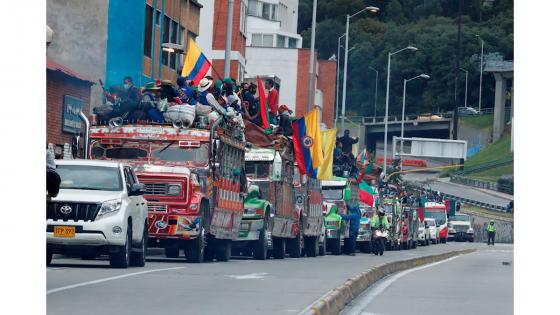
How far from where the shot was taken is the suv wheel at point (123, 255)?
22.6 meters

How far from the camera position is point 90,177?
75.5 ft

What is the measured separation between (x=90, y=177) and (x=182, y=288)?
505cm

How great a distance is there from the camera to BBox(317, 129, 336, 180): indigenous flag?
133 feet

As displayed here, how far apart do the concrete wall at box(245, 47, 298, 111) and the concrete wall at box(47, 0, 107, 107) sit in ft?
190

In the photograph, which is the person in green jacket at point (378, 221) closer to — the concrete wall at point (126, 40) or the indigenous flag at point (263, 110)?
the concrete wall at point (126, 40)

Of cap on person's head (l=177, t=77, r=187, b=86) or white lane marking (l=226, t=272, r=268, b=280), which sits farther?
cap on person's head (l=177, t=77, r=187, b=86)

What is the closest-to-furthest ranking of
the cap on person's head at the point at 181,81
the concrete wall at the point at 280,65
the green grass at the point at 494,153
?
the cap on person's head at the point at 181,81
the concrete wall at the point at 280,65
the green grass at the point at 494,153

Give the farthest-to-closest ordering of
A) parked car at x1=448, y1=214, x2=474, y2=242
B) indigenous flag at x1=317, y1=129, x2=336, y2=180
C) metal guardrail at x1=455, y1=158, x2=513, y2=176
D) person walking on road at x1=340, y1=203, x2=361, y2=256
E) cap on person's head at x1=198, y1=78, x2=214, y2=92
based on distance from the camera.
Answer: metal guardrail at x1=455, y1=158, x2=513, y2=176 < parked car at x1=448, y1=214, x2=474, y2=242 < person walking on road at x1=340, y1=203, x2=361, y2=256 < indigenous flag at x1=317, y1=129, x2=336, y2=180 < cap on person's head at x1=198, y1=78, x2=214, y2=92

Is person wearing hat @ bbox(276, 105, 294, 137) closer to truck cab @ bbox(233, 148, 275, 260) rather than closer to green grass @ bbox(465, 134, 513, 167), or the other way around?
truck cab @ bbox(233, 148, 275, 260)

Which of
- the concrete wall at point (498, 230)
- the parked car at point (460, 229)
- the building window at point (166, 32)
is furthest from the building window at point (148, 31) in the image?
the concrete wall at point (498, 230)

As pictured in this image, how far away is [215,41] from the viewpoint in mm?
73438

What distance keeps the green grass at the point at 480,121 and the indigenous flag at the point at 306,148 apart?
105 meters

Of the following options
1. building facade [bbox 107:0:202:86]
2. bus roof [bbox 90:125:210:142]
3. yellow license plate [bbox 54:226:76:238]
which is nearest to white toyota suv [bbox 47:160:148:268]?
yellow license plate [bbox 54:226:76:238]
